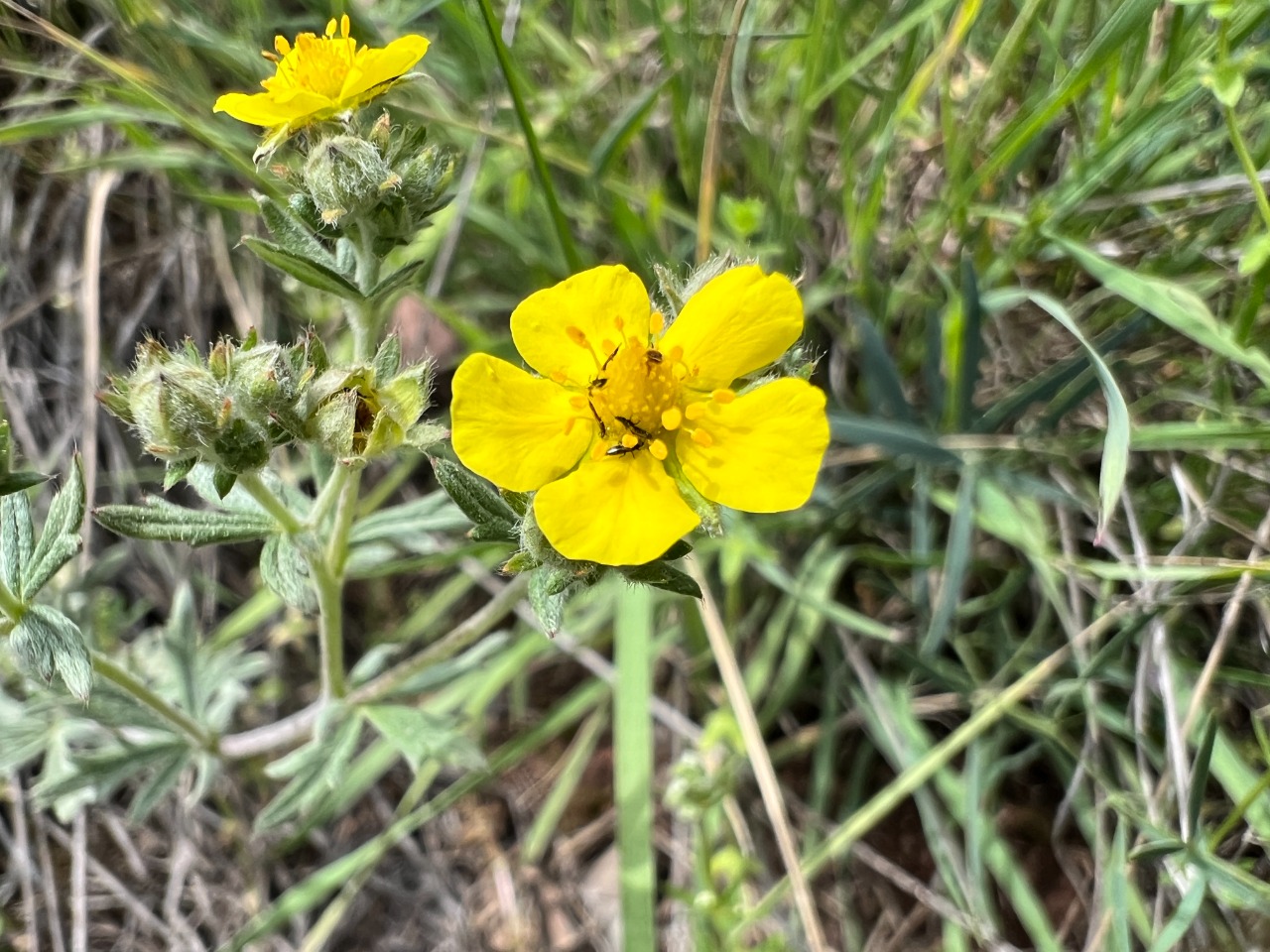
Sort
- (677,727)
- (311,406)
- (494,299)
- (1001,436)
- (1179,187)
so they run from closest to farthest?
(311,406) < (1179,187) < (1001,436) < (677,727) < (494,299)

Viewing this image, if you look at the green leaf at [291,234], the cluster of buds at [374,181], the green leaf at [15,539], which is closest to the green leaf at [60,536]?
the green leaf at [15,539]

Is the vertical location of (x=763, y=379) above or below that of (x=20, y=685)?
below

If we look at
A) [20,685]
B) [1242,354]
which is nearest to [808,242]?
[1242,354]

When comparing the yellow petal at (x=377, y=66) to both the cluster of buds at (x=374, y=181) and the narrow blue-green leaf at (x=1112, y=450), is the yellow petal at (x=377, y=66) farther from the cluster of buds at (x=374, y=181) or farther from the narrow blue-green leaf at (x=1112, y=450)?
the narrow blue-green leaf at (x=1112, y=450)

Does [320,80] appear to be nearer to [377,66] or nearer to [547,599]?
[377,66]

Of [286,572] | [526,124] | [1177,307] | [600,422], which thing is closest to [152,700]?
[286,572]

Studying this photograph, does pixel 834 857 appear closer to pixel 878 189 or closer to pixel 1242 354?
pixel 1242 354

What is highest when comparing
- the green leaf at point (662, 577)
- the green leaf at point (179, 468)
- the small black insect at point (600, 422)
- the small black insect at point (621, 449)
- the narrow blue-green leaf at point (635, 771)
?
the green leaf at point (179, 468)
